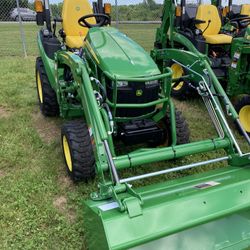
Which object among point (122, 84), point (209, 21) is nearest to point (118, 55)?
point (122, 84)

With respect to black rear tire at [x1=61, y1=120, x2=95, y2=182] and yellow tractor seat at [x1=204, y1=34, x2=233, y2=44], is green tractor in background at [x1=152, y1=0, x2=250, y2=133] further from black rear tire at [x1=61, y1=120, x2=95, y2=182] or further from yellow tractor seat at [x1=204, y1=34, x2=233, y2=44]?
black rear tire at [x1=61, y1=120, x2=95, y2=182]

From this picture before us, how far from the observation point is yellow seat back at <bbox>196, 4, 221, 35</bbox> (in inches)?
235

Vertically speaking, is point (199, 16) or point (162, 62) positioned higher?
point (199, 16)

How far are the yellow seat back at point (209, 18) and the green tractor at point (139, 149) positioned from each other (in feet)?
6.21

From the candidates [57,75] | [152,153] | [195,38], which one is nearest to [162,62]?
[195,38]

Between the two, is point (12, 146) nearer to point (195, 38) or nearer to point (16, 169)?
point (16, 169)

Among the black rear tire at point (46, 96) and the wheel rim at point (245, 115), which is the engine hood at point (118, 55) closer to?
the black rear tire at point (46, 96)

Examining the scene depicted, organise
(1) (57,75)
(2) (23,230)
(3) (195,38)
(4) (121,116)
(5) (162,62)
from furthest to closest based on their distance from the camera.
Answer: (3) (195,38), (5) (162,62), (1) (57,75), (4) (121,116), (2) (23,230)

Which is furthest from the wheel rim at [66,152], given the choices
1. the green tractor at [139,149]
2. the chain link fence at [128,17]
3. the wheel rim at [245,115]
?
the chain link fence at [128,17]

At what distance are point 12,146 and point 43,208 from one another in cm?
129

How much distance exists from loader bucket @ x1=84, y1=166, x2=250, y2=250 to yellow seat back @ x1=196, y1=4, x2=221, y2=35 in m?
3.87

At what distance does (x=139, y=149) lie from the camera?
301 cm

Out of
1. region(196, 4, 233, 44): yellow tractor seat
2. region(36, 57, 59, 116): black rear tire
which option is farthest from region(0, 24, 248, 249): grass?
region(196, 4, 233, 44): yellow tractor seat

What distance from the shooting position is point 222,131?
3076 mm
